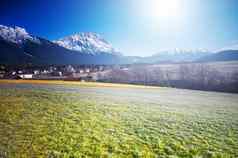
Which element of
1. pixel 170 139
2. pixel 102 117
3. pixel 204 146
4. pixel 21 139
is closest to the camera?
pixel 21 139

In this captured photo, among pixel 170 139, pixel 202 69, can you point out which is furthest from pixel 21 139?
pixel 202 69

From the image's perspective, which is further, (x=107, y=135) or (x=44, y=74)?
(x=44, y=74)

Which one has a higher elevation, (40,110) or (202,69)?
(202,69)

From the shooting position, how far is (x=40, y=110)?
1499 centimetres

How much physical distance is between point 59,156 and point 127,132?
486cm

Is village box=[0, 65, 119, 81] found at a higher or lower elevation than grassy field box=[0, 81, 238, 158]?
higher

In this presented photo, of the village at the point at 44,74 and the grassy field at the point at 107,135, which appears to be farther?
the village at the point at 44,74

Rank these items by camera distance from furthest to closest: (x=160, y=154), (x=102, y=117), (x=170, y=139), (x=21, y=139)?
1. (x=102, y=117)
2. (x=170, y=139)
3. (x=21, y=139)
4. (x=160, y=154)

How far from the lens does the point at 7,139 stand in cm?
893

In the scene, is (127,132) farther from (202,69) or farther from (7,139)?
(202,69)

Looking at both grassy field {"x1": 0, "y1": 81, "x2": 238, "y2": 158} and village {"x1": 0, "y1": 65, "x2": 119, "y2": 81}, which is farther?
village {"x1": 0, "y1": 65, "x2": 119, "y2": 81}

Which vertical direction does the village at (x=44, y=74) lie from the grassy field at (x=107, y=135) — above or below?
above

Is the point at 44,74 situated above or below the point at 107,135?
above

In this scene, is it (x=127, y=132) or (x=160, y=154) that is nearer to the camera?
(x=160, y=154)
